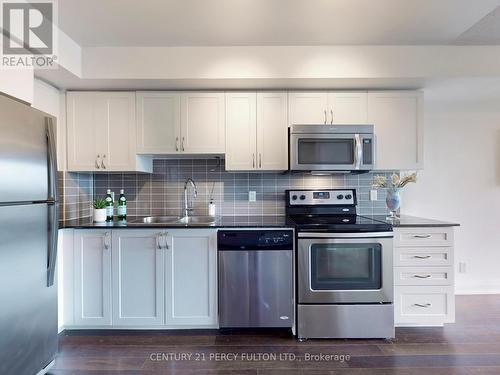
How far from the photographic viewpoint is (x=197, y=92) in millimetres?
2721

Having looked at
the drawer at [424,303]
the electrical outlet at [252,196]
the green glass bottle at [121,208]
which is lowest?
the drawer at [424,303]

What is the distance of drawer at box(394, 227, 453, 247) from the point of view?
8.00 ft

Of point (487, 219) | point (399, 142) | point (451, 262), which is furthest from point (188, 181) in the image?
point (487, 219)

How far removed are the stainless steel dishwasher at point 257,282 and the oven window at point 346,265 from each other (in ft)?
0.67

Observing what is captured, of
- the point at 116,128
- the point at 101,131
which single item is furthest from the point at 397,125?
the point at 101,131

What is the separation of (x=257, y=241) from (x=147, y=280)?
95 centimetres

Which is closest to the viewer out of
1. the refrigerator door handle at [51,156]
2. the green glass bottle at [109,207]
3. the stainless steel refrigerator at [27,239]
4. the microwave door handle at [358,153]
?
the stainless steel refrigerator at [27,239]

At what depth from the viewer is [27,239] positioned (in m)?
1.71

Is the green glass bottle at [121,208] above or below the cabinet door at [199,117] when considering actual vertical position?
below

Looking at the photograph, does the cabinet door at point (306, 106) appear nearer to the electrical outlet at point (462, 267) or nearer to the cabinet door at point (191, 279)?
the cabinet door at point (191, 279)

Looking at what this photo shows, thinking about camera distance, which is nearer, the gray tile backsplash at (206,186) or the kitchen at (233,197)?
the kitchen at (233,197)

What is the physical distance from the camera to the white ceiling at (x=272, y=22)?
192 cm

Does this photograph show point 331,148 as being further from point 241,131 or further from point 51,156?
point 51,156

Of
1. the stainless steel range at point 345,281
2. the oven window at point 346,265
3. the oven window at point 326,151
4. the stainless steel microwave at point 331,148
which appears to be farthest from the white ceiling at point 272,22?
the oven window at point 346,265
